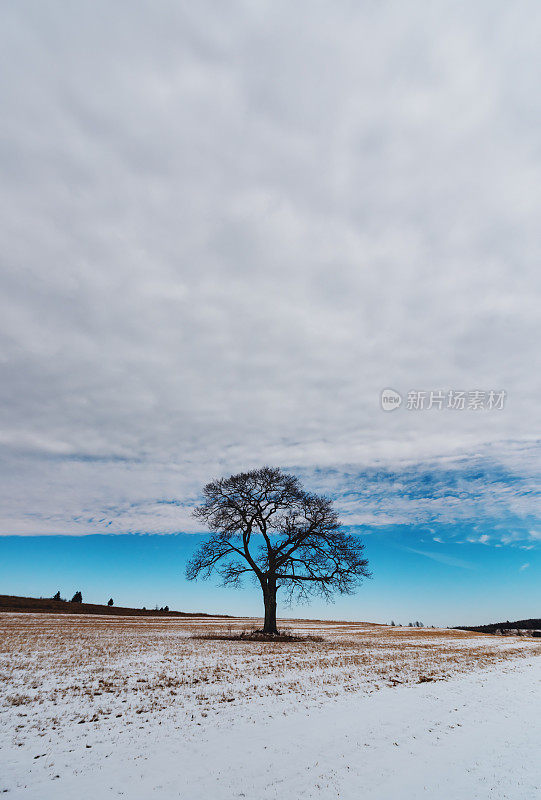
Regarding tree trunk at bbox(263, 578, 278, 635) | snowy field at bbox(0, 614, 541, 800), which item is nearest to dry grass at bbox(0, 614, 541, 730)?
snowy field at bbox(0, 614, 541, 800)

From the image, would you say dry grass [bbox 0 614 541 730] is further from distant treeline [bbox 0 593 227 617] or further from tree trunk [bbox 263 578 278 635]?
distant treeline [bbox 0 593 227 617]

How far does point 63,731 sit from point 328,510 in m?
24.7

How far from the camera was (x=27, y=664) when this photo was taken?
49.0 feet

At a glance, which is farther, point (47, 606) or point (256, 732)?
point (47, 606)

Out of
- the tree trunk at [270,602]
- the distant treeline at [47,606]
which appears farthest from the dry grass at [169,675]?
the distant treeline at [47,606]

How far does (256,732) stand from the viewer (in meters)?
8.80

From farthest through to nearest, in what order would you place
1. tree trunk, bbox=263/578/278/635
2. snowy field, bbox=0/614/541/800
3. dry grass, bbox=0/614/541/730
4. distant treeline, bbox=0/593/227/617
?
distant treeline, bbox=0/593/227/617 → tree trunk, bbox=263/578/278/635 → dry grass, bbox=0/614/541/730 → snowy field, bbox=0/614/541/800

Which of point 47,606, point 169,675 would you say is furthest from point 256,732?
point 47,606

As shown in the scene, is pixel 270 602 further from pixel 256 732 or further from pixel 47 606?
pixel 47 606

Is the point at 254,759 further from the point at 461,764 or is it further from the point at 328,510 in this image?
the point at 328,510

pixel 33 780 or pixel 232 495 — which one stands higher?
pixel 232 495

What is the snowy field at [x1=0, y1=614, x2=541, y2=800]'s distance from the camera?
260 inches

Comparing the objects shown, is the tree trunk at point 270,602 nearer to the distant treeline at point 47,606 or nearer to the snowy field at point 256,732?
the snowy field at point 256,732

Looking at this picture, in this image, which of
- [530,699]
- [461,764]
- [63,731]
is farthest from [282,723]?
[530,699]
